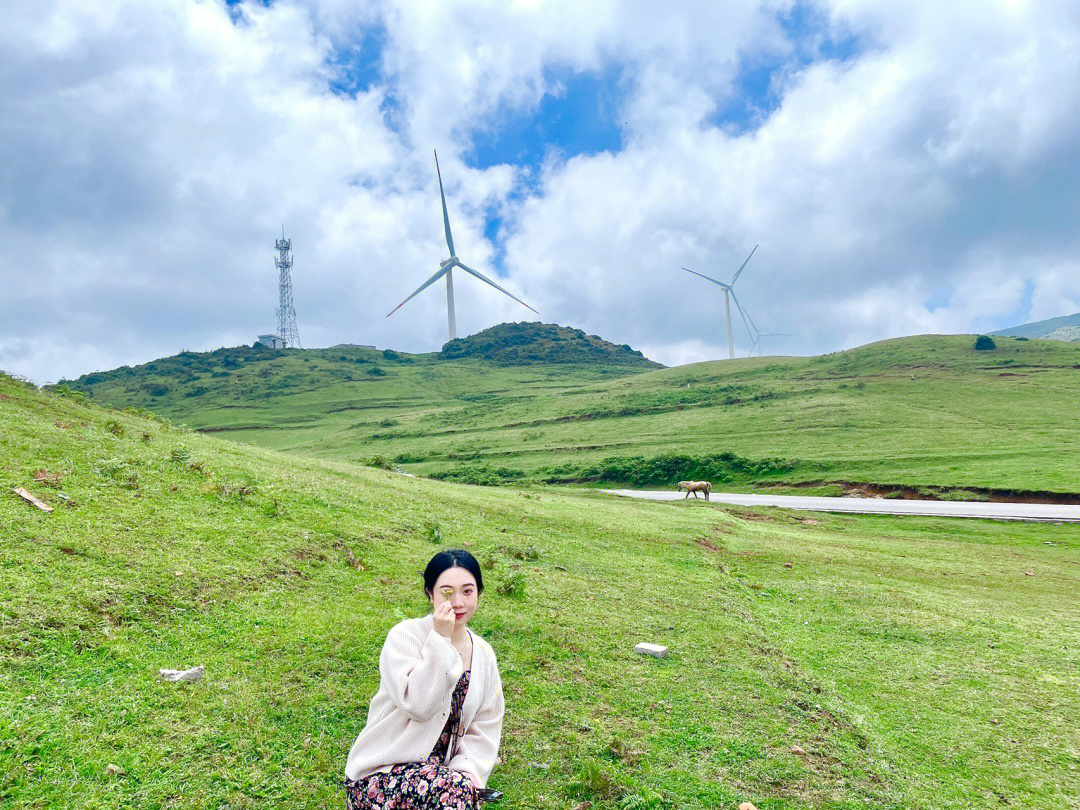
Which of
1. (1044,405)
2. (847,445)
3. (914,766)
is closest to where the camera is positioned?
(914,766)

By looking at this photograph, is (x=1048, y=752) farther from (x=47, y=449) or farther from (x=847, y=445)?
(x=847, y=445)

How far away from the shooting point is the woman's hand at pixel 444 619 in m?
4.68

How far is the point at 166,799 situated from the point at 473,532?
11347 mm

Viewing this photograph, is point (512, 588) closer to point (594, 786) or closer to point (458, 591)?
point (594, 786)

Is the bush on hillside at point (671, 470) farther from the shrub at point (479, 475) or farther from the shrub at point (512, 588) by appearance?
the shrub at point (512, 588)

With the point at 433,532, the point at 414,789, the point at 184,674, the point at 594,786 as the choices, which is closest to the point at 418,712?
the point at 414,789

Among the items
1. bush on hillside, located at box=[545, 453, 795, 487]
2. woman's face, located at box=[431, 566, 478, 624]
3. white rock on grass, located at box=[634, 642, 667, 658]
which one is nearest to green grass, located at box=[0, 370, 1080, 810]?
white rock on grass, located at box=[634, 642, 667, 658]

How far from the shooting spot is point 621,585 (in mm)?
13500

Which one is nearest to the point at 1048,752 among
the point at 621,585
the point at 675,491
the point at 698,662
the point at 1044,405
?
the point at 698,662

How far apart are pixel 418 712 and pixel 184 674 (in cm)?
386

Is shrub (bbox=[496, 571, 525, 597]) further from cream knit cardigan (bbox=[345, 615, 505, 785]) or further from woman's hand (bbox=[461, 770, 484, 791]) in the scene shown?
woman's hand (bbox=[461, 770, 484, 791])

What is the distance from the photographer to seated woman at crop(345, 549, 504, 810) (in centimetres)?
444

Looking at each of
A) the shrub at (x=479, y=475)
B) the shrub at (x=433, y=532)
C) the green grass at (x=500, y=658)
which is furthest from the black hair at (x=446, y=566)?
the shrub at (x=479, y=475)

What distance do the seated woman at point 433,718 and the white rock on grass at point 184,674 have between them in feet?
10.7
